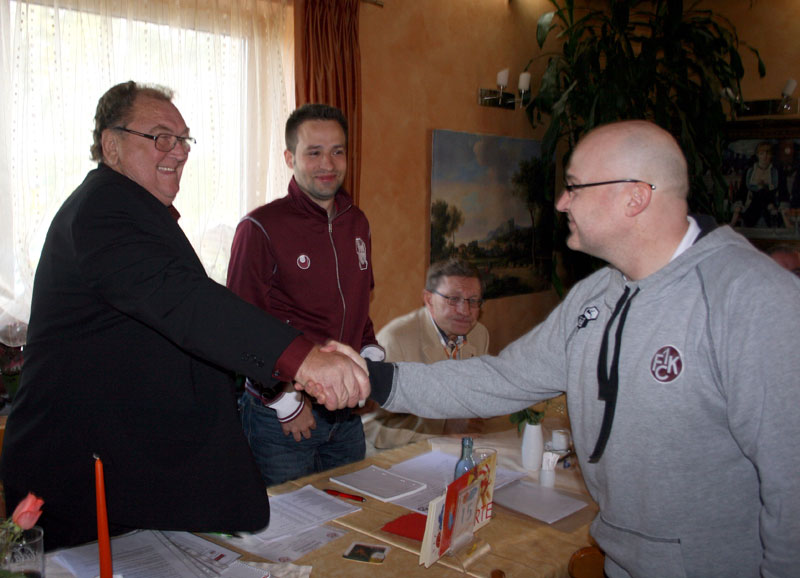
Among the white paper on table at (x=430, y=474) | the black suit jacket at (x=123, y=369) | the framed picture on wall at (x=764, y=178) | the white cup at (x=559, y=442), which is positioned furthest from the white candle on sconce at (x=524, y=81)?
the black suit jacket at (x=123, y=369)

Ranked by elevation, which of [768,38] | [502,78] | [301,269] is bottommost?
[301,269]

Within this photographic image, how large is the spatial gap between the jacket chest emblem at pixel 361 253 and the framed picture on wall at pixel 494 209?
1942 mm

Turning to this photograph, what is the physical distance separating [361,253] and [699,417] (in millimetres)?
1765

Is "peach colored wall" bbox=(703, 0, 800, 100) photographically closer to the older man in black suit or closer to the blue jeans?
the blue jeans

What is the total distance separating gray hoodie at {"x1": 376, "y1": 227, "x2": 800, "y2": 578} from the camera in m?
1.33

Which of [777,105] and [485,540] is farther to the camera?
[777,105]

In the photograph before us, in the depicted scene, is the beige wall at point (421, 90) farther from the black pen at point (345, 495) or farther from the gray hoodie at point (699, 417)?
the gray hoodie at point (699, 417)

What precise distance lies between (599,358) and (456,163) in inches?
141

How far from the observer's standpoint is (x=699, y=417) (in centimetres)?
146

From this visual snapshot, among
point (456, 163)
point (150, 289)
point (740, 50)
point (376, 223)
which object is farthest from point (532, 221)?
point (150, 289)

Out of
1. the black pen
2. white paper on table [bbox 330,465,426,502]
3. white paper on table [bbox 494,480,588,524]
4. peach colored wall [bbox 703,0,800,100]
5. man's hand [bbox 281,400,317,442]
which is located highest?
peach colored wall [bbox 703,0,800,100]

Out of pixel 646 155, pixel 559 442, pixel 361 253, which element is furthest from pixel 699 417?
pixel 361 253

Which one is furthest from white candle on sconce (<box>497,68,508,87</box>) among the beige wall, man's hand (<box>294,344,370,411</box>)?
man's hand (<box>294,344,370,411</box>)

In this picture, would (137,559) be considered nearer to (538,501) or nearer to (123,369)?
(123,369)
